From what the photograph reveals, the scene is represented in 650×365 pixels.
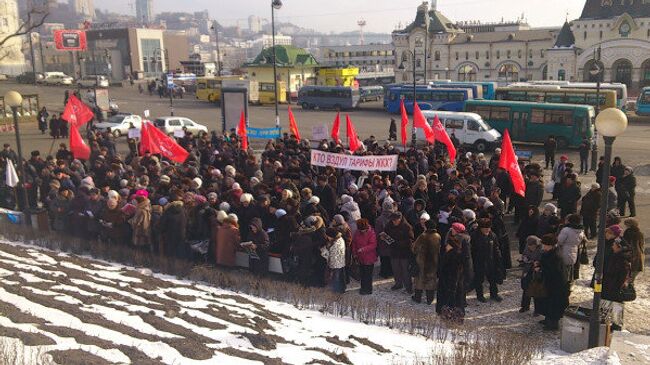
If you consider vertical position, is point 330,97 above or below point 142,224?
above

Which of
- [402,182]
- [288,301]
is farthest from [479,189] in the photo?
[288,301]

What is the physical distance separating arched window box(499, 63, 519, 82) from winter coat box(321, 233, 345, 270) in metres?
67.1

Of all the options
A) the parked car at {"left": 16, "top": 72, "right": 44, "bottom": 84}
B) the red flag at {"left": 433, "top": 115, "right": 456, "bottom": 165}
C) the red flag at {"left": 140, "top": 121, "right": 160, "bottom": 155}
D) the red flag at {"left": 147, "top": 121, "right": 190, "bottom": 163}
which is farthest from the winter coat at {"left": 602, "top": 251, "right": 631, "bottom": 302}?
the parked car at {"left": 16, "top": 72, "right": 44, "bottom": 84}

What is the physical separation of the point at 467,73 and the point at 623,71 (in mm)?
20624

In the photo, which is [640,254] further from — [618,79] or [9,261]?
[618,79]

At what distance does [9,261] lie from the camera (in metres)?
9.91

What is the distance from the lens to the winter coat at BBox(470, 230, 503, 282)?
9234 millimetres

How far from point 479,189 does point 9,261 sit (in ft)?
30.6

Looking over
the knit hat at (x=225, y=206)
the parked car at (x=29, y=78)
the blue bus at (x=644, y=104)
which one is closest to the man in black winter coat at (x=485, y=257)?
the knit hat at (x=225, y=206)

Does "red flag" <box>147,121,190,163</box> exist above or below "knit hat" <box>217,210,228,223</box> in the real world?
above

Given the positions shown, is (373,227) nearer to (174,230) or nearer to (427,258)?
(427,258)

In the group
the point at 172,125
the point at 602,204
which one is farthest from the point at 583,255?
the point at 172,125

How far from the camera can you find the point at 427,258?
30.4 ft

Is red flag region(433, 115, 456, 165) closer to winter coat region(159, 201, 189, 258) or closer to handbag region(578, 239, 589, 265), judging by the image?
handbag region(578, 239, 589, 265)
